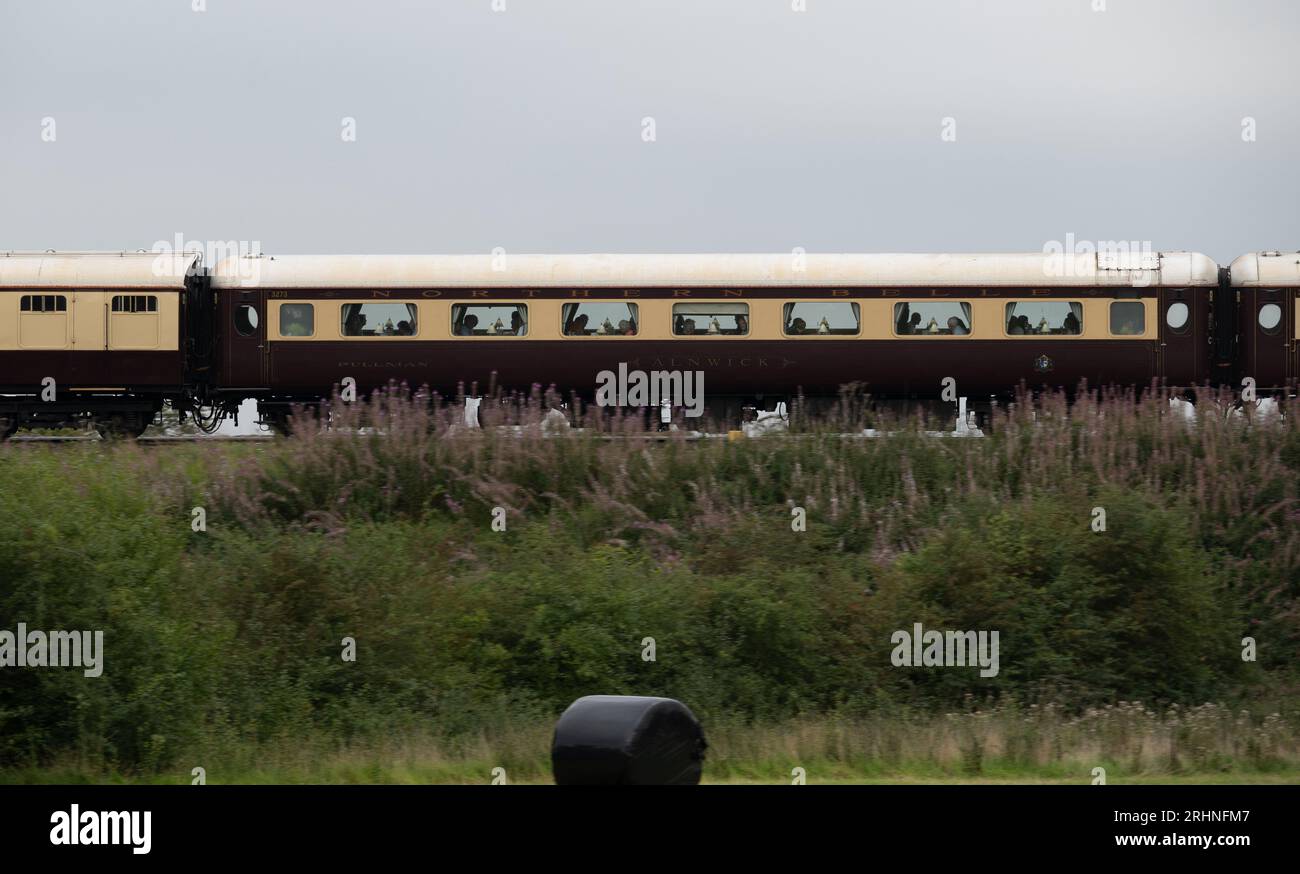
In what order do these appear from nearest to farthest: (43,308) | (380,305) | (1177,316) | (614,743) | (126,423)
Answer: (614,743), (1177,316), (380,305), (43,308), (126,423)

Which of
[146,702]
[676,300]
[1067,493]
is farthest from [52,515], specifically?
[676,300]

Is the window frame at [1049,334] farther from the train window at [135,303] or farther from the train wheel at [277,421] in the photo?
the train window at [135,303]

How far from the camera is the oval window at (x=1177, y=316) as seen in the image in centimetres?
2500

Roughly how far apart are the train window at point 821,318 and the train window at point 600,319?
260 cm

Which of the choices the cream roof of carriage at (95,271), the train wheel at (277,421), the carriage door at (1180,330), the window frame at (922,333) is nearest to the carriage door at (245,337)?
the train wheel at (277,421)

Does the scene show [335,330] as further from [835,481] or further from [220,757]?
[220,757]

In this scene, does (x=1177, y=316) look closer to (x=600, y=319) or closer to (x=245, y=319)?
(x=600, y=319)

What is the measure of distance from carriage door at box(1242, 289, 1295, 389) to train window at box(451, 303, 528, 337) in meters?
12.5

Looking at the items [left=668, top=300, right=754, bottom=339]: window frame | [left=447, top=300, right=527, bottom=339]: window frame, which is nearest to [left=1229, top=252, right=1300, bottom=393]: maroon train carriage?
[left=668, top=300, right=754, bottom=339]: window frame

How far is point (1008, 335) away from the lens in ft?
81.9

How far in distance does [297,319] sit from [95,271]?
12.0 ft

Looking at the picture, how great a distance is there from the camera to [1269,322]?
2514cm

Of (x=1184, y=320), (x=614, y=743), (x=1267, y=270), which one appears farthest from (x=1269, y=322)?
(x=614, y=743)

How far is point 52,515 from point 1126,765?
863 centimetres
